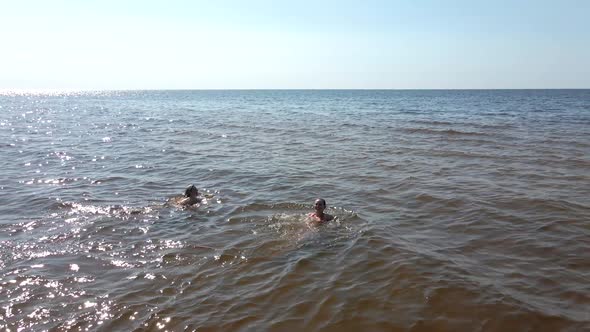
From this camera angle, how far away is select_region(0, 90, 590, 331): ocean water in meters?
6.54

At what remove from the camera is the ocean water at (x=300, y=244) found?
6.54m

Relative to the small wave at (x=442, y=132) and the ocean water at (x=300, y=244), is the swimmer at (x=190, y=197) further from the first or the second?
the small wave at (x=442, y=132)

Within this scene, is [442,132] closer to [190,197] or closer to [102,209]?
[190,197]

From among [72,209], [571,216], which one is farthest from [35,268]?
[571,216]

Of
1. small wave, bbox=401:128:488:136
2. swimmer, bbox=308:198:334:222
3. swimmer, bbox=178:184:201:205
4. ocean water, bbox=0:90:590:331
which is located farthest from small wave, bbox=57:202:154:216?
small wave, bbox=401:128:488:136

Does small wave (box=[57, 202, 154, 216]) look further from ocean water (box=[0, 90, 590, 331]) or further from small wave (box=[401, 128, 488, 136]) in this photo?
small wave (box=[401, 128, 488, 136])

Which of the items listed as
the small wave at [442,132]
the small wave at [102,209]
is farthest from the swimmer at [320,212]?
the small wave at [442,132]

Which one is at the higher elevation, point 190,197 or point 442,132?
point 442,132

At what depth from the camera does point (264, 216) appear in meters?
11.2

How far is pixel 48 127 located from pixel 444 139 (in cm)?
3043

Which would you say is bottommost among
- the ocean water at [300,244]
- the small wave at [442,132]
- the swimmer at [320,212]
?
the ocean water at [300,244]

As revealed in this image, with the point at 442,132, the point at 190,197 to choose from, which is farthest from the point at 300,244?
the point at 442,132

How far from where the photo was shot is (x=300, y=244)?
30.3ft

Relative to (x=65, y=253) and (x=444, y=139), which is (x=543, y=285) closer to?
(x=65, y=253)
